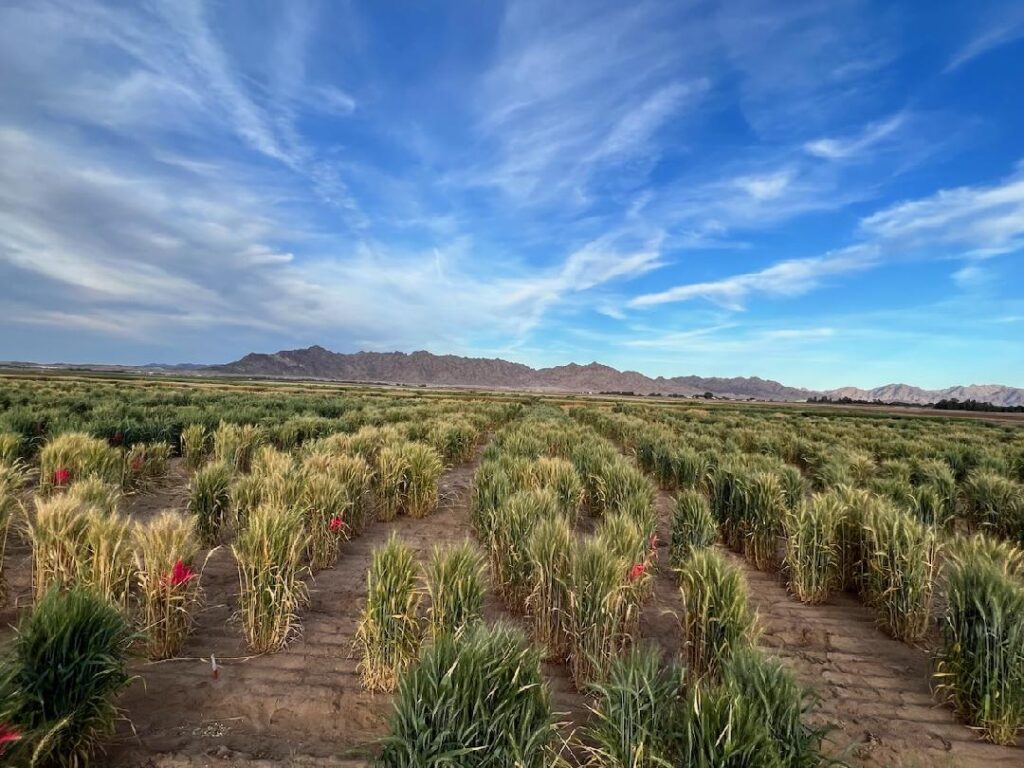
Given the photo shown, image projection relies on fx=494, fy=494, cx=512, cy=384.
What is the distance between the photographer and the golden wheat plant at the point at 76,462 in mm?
7621

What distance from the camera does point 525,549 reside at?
4.80 metres

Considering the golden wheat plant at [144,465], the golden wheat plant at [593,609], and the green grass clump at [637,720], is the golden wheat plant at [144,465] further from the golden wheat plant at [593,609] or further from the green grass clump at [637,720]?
the green grass clump at [637,720]

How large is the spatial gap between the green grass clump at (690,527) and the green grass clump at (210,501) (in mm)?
5910

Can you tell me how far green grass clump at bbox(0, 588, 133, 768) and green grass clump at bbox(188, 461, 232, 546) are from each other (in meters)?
3.95

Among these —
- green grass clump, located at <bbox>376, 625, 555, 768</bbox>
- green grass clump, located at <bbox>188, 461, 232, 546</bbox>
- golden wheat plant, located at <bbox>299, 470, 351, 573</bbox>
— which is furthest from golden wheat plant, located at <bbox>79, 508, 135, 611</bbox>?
green grass clump, located at <bbox>376, 625, 555, 768</bbox>

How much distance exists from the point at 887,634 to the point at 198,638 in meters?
6.38

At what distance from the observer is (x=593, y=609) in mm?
3742

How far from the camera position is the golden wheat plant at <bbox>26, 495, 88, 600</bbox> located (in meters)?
4.06

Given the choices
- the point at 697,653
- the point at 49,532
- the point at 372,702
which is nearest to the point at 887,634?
the point at 697,653

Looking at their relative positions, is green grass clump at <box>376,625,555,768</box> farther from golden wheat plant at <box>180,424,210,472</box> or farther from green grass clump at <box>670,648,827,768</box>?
golden wheat plant at <box>180,424,210,472</box>

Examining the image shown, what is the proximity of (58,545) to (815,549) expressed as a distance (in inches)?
287

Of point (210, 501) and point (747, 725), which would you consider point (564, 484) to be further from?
point (747, 725)

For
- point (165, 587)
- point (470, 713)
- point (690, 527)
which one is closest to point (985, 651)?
point (690, 527)

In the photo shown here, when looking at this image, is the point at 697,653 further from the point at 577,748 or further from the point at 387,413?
the point at 387,413
